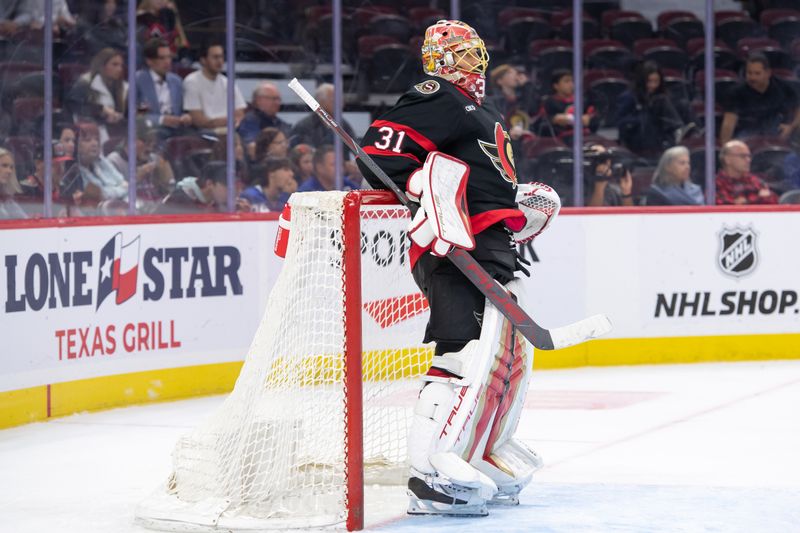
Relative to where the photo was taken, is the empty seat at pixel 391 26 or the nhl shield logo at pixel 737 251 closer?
the nhl shield logo at pixel 737 251

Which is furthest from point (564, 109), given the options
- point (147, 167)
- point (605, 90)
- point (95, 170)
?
point (95, 170)

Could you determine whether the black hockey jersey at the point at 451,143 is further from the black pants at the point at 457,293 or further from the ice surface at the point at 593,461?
the ice surface at the point at 593,461

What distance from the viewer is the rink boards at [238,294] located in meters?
5.08

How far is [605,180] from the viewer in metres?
7.53

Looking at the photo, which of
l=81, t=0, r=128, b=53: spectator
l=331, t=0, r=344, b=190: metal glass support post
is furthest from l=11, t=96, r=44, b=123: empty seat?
l=331, t=0, r=344, b=190: metal glass support post

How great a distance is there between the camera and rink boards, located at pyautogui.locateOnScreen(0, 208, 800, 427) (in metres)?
5.08

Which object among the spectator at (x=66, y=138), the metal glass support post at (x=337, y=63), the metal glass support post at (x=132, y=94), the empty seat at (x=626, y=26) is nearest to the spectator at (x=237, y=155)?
the metal glass support post at (x=132, y=94)

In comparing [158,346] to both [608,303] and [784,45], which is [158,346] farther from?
[784,45]

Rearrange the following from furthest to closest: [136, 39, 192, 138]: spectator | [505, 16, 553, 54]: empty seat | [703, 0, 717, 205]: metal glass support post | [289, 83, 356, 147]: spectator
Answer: [505, 16, 553, 54]: empty seat → [703, 0, 717, 205]: metal glass support post → [289, 83, 356, 147]: spectator → [136, 39, 192, 138]: spectator

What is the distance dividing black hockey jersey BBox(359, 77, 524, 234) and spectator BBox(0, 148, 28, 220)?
2.90m

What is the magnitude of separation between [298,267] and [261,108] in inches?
157

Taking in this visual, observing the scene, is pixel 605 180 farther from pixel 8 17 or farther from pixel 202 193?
pixel 8 17

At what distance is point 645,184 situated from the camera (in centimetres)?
757

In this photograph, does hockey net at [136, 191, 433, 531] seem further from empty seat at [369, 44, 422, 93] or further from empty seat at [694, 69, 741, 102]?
empty seat at [694, 69, 741, 102]
